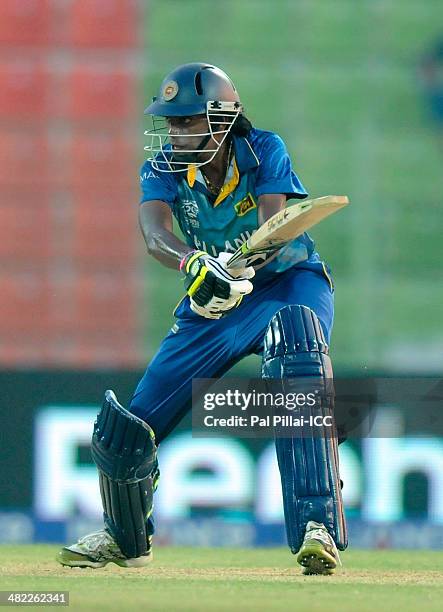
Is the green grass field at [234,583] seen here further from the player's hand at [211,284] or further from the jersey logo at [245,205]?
the jersey logo at [245,205]

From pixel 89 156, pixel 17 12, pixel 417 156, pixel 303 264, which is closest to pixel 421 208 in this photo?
Answer: pixel 417 156

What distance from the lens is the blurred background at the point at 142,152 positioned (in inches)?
376

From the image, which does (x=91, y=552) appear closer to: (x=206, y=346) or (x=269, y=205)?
(x=206, y=346)

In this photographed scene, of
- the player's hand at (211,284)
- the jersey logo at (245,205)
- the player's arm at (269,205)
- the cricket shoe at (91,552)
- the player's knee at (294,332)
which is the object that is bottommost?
the cricket shoe at (91,552)

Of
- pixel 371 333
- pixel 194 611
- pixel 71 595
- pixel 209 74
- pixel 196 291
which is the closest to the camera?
pixel 194 611

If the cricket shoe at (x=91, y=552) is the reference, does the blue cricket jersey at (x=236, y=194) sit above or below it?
above

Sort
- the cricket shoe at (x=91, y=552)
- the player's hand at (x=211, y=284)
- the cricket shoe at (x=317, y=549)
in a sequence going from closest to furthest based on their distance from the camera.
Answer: the cricket shoe at (x=317, y=549) < the player's hand at (x=211, y=284) < the cricket shoe at (x=91, y=552)

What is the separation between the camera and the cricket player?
4863 mm

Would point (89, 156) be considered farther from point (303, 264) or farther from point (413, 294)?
point (303, 264)

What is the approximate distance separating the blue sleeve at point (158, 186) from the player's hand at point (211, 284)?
0.43m

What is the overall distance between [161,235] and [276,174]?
0.42m

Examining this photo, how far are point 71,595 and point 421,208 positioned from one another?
6152 mm

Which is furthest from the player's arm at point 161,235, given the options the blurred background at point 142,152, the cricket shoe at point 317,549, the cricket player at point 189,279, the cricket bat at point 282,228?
the blurred background at point 142,152

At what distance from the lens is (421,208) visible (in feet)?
32.1
